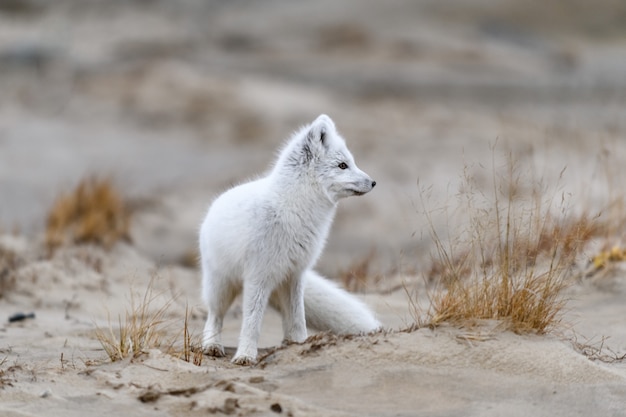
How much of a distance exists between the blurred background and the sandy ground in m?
0.06

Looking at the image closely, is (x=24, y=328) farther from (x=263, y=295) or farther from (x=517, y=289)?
(x=517, y=289)

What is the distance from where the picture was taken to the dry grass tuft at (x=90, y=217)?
9078 mm

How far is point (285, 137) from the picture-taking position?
53.4ft

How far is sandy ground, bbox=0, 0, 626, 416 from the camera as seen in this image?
439 centimetres

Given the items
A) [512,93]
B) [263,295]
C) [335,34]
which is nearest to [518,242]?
[263,295]

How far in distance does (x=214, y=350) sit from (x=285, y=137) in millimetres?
11031

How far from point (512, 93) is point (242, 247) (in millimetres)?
15543

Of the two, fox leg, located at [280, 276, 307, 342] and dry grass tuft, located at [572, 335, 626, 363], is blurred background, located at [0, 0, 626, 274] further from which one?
fox leg, located at [280, 276, 307, 342]

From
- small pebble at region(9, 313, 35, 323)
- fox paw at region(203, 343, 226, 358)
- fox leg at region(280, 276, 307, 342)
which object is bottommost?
small pebble at region(9, 313, 35, 323)

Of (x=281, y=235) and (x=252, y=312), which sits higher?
(x=281, y=235)

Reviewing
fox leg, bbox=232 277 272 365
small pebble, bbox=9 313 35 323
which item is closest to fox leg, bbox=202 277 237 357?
fox leg, bbox=232 277 272 365

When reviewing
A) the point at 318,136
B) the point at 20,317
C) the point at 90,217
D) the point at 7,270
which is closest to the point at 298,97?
the point at 90,217

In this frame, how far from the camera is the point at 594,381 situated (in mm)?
4488

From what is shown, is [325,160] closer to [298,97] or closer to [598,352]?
[598,352]
